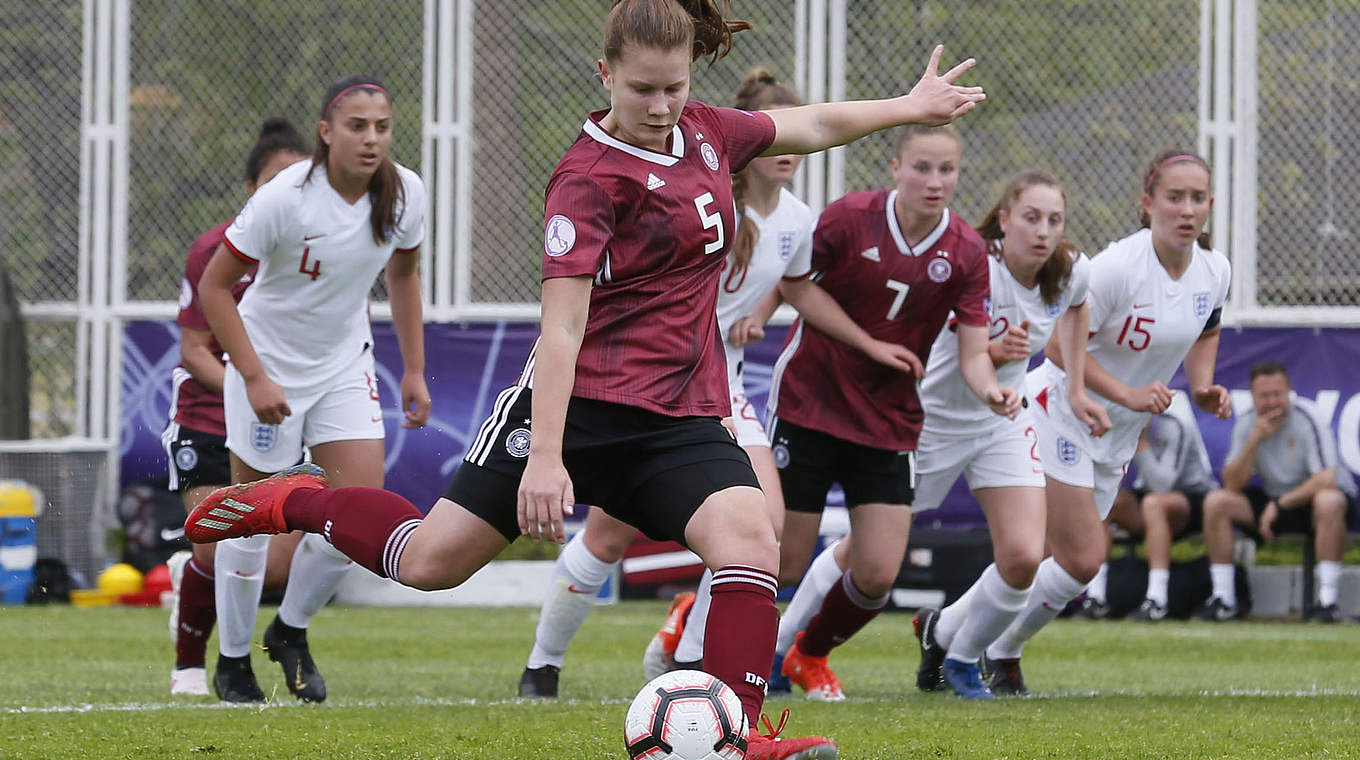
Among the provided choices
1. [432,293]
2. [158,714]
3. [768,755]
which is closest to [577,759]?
[768,755]

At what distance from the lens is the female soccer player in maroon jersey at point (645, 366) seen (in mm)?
4105

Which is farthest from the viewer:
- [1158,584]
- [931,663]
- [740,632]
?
[1158,584]

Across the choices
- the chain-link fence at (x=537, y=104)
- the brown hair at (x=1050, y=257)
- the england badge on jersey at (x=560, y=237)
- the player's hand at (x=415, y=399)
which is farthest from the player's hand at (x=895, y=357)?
the chain-link fence at (x=537, y=104)

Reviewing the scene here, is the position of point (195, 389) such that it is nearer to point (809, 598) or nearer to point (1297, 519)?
point (809, 598)

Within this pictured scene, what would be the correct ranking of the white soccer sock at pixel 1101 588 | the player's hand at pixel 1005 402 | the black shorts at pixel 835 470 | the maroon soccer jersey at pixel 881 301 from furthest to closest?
the white soccer sock at pixel 1101 588, the black shorts at pixel 835 470, the maroon soccer jersey at pixel 881 301, the player's hand at pixel 1005 402

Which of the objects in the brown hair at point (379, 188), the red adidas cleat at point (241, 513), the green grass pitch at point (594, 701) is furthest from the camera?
the brown hair at point (379, 188)

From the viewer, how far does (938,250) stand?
259 inches

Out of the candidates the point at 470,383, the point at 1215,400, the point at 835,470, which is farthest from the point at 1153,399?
the point at 470,383

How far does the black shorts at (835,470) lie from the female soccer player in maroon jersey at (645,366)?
2.19m

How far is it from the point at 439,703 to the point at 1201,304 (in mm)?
3305

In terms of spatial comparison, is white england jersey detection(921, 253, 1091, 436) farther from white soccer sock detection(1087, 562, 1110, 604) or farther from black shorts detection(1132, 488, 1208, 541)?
black shorts detection(1132, 488, 1208, 541)

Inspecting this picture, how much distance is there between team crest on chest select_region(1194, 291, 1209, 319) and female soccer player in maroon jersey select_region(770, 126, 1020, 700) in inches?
38.6

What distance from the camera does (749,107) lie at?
677 centimetres

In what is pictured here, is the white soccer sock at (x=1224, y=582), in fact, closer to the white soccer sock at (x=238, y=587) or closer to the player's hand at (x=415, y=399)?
the player's hand at (x=415, y=399)
